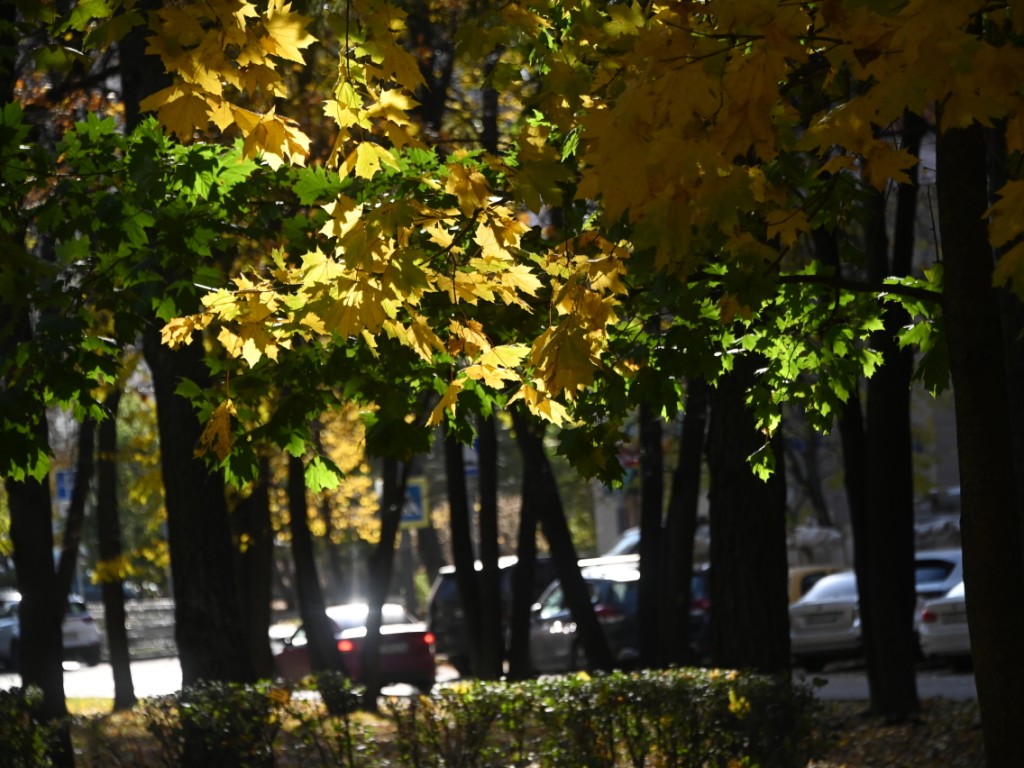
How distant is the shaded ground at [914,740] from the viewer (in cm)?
1135

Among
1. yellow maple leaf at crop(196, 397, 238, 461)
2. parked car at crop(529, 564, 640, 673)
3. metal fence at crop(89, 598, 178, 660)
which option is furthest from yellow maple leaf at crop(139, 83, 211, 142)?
metal fence at crop(89, 598, 178, 660)

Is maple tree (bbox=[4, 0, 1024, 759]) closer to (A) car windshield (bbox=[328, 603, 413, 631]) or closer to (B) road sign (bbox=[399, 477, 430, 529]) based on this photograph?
(A) car windshield (bbox=[328, 603, 413, 631])

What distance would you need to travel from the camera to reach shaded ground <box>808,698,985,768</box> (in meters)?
11.4

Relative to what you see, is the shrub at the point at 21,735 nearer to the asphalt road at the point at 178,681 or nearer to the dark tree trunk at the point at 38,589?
the asphalt road at the point at 178,681

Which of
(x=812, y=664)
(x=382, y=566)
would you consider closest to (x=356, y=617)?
(x=382, y=566)

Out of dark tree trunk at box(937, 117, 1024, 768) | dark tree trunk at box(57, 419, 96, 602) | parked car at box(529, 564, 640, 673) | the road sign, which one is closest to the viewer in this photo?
dark tree trunk at box(937, 117, 1024, 768)

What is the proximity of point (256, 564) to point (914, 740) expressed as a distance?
33.0 ft

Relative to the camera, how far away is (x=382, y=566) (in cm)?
1942

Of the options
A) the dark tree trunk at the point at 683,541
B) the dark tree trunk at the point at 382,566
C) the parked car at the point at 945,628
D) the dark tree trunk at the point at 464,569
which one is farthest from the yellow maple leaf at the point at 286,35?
the parked car at the point at 945,628

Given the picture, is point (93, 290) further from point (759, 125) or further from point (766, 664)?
point (766, 664)

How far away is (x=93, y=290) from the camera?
23.3 ft

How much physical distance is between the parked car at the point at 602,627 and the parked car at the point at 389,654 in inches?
79.0

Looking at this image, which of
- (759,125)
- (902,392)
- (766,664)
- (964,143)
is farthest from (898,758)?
(759,125)

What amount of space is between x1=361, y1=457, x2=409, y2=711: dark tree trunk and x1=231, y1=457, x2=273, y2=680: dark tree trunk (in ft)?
4.25
